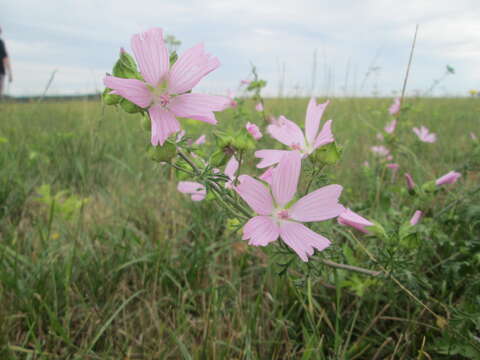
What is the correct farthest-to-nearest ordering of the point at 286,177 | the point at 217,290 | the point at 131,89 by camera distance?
1. the point at 217,290
2. the point at 286,177
3. the point at 131,89

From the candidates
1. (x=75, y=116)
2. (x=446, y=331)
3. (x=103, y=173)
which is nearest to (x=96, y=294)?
(x=446, y=331)

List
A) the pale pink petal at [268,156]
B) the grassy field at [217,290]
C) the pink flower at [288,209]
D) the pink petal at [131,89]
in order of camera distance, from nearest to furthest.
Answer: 1. the pink petal at [131,89]
2. the pink flower at [288,209]
3. the pale pink petal at [268,156]
4. the grassy field at [217,290]

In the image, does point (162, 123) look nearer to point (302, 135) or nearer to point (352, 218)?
point (302, 135)

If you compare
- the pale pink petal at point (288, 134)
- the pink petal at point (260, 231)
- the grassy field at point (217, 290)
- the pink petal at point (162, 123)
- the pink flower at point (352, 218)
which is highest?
the pink petal at point (162, 123)

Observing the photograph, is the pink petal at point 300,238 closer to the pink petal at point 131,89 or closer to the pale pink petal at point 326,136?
the pale pink petal at point 326,136

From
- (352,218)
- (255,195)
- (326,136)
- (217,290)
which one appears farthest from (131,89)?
(217,290)

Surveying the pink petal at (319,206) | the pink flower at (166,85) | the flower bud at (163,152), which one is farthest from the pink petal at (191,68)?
the pink petal at (319,206)

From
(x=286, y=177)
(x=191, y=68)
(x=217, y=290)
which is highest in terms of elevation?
(x=191, y=68)
